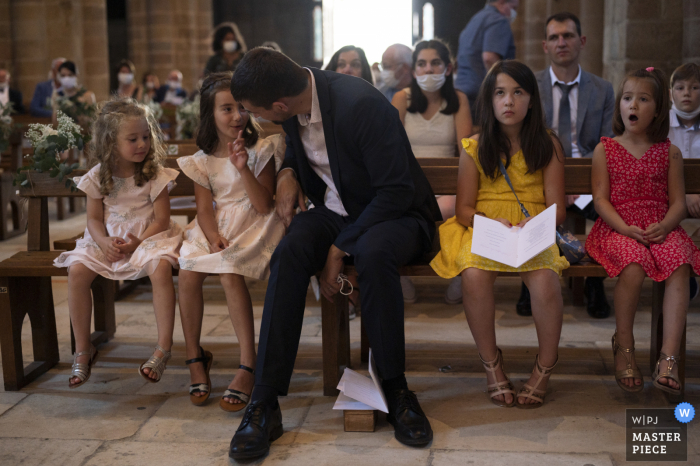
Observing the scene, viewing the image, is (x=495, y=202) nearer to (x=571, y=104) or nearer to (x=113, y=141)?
(x=571, y=104)

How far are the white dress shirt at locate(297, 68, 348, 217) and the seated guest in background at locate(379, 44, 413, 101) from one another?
7.90 ft

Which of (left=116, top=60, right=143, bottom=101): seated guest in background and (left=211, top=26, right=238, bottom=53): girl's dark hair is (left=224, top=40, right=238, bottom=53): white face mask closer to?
(left=211, top=26, right=238, bottom=53): girl's dark hair

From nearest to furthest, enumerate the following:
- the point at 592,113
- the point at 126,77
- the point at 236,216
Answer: the point at 236,216 → the point at 592,113 → the point at 126,77

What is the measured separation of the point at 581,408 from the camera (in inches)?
117

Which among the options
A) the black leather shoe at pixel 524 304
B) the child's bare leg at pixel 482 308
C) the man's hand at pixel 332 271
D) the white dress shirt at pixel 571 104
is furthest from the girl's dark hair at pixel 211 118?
the white dress shirt at pixel 571 104

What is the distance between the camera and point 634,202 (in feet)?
10.5

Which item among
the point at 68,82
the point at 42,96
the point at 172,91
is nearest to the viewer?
the point at 68,82

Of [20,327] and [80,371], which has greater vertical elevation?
[20,327]

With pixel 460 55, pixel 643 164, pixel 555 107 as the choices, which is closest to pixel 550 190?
pixel 643 164

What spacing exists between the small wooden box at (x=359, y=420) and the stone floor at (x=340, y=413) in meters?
0.04

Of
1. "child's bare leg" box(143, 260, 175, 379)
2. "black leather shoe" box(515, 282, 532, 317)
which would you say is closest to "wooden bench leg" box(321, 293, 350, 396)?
"child's bare leg" box(143, 260, 175, 379)

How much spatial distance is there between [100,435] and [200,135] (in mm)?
1346

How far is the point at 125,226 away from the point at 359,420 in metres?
1.42

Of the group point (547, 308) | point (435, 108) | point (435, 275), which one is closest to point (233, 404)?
point (435, 275)
